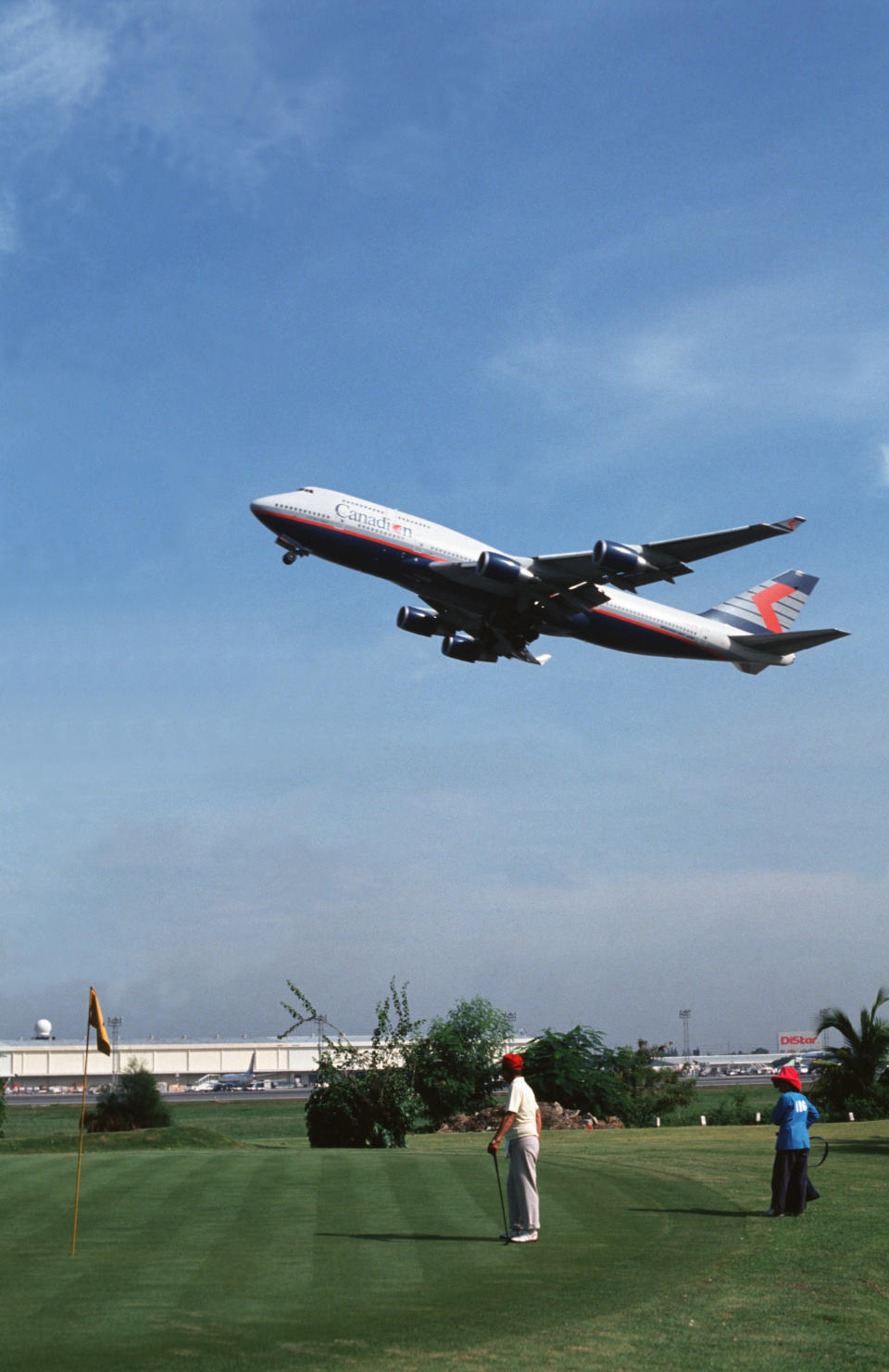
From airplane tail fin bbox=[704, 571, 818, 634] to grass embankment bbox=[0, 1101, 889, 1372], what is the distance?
38.1 metres

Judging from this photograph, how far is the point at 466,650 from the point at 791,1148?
122 ft

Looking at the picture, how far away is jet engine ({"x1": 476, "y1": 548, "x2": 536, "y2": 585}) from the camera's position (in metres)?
45.5

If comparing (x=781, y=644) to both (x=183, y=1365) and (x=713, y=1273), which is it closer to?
(x=713, y=1273)

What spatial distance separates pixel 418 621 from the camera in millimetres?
52594

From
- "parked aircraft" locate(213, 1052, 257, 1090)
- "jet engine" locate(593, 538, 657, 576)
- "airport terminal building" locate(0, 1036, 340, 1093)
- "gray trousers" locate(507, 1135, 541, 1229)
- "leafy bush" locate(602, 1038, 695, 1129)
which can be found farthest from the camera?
"airport terminal building" locate(0, 1036, 340, 1093)

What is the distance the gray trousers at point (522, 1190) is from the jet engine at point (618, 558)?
31.7 m

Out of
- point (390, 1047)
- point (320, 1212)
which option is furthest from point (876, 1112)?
point (320, 1212)

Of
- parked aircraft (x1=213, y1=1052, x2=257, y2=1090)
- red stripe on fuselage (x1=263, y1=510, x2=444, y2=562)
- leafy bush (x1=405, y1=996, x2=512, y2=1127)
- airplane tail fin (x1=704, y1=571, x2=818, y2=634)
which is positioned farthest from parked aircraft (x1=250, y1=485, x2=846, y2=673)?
parked aircraft (x1=213, y1=1052, x2=257, y2=1090)

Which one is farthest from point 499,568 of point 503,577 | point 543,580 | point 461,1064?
point 461,1064

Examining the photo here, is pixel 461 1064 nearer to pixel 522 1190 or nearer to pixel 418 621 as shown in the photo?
pixel 418 621

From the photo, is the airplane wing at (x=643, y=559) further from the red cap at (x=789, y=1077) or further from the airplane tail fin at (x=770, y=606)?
the red cap at (x=789, y=1077)

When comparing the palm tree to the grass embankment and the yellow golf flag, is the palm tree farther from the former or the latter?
the yellow golf flag

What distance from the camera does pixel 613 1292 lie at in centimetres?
1277

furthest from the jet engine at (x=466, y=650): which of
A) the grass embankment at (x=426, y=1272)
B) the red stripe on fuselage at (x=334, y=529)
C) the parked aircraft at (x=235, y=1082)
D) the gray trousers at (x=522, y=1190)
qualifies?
the parked aircraft at (x=235, y=1082)
